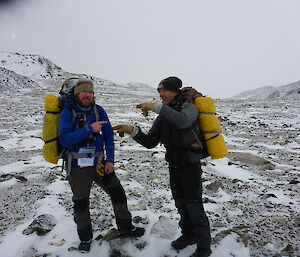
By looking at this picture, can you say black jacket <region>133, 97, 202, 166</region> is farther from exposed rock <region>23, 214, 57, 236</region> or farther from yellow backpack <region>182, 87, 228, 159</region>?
exposed rock <region>23, 214, 57, 236</region>

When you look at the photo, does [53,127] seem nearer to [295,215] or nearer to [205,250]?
[205,250]

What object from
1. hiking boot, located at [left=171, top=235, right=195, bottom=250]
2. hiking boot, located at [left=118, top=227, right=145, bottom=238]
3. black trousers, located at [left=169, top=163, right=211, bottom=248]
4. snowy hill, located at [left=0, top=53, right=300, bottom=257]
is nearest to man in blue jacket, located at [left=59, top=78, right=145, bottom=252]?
hiking boot, located at [left=118, top=227, right=145, bottom=238]

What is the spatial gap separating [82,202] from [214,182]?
173 inches

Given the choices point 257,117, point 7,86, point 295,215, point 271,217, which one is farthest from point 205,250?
point 7,86

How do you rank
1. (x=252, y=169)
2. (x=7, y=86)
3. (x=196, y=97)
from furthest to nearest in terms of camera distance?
1. (x=7, y=86)
2. (x=252, y=169)
3. (x=196, y=97)

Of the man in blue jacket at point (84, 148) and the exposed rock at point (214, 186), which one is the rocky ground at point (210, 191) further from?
the man in blue jacket at point (84, 148)

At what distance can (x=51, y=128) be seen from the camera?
4.12 meters

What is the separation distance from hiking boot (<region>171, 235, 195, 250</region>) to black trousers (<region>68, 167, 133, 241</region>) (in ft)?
2.91

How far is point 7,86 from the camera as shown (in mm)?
34250

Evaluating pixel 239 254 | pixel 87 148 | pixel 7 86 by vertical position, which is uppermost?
pixel 7 86

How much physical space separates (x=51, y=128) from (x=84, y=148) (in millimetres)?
630

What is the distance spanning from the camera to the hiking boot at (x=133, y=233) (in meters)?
4.67

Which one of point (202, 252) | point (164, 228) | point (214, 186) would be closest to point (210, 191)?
point (214, 186)

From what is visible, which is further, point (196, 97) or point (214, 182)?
Answer: point (214, 182)
